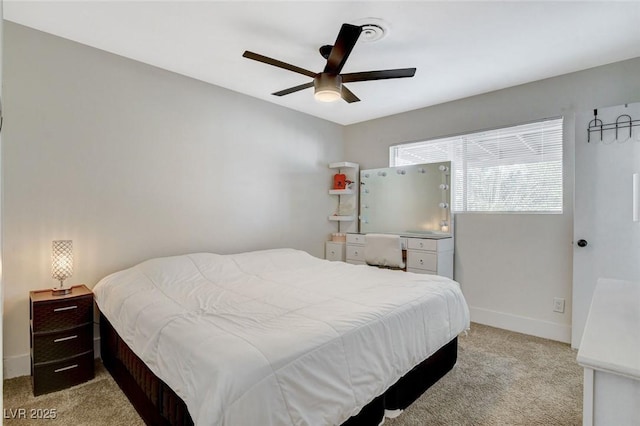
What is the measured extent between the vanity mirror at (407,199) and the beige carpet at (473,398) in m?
1.62

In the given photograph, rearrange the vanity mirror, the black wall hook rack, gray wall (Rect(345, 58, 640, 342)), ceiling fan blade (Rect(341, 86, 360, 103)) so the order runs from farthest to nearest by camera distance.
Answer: the vanity mirror, gray wall (Rect(345, 58, 640, 342)), the black wall hook rack, ceiling fan blade (Rect(341, 86, 360, 103))

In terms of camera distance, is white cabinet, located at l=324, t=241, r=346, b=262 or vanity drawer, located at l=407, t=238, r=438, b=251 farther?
white cabinet, located at l=324, t=241, r=346, b=262

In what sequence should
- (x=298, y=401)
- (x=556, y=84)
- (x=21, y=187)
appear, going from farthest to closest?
(x=556, y=84), (x=21, y=187), (x=298, y=401)

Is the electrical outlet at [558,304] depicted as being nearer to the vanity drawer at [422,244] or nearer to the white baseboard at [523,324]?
the white baseboard at [523,324]

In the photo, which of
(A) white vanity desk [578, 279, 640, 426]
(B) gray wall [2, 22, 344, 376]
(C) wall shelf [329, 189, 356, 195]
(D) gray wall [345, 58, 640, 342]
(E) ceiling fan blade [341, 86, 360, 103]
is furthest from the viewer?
(C) wall shelf [329, 189, 356, 195]

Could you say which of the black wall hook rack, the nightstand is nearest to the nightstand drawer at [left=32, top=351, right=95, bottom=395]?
A: the nightstand

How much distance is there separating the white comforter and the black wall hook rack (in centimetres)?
193

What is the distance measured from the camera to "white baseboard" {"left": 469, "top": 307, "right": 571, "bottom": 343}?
3.23 m

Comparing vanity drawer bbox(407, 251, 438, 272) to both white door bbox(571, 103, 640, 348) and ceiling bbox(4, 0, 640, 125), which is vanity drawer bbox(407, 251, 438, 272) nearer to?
white door bbox(571, 103, 640, 348)

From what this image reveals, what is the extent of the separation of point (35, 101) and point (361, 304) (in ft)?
9.17

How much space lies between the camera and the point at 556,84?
327cm

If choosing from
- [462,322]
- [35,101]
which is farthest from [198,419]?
[35,101]

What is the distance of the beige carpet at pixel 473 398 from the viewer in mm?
2037

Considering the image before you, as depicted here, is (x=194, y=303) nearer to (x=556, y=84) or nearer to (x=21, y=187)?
(x=21, y=187)
